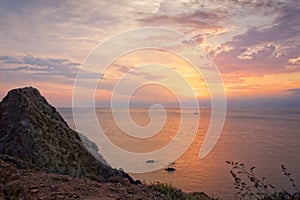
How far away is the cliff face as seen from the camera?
1007 centimetres

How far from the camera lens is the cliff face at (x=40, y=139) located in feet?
33.0

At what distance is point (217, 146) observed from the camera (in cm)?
5209

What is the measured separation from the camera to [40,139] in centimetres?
1041

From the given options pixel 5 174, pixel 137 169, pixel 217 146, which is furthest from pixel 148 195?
pixel 217 146

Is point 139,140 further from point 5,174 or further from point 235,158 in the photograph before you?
point 5,174

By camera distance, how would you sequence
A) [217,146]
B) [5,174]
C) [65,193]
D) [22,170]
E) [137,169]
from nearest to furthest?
1. [65,193]
2. [5,174]
3. [22,170]
4. [137,169]
5. [217,146]

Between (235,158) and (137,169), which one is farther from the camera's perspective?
(235,158)

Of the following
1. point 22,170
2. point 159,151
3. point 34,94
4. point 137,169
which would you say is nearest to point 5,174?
point 22,170

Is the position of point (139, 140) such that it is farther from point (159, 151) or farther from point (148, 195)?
point (148, 195)

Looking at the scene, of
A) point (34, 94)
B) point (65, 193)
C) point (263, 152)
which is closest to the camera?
point (65, 193)

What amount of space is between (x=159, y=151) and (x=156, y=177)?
1521 cm

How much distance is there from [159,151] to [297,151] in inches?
756

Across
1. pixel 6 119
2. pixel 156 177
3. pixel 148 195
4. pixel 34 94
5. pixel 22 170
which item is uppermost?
pixel 34 94

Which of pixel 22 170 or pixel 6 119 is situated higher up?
pixel 6 119
